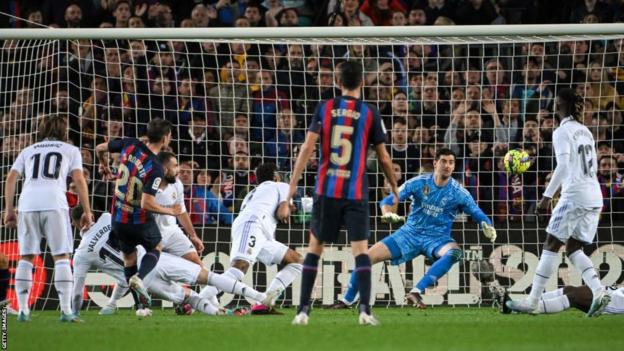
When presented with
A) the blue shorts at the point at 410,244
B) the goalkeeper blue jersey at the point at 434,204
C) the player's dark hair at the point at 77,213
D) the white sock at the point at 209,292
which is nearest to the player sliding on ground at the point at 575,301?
the blue shorts at the point at 410,244

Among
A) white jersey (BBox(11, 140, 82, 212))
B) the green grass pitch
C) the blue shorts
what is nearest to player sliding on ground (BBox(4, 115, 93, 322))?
white jersey (BBox(11, 140, 82, 212))

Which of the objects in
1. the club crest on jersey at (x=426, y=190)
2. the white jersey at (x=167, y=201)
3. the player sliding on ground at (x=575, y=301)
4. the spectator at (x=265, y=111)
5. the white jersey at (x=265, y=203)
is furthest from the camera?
the spectator at (x=265, y=111)

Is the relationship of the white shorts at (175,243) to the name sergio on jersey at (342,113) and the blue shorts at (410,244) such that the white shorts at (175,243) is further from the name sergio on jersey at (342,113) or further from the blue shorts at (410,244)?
the name sergio on jersey at (342,113)

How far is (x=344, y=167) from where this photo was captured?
9383 millimetres

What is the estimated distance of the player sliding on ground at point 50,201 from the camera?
35.1ft

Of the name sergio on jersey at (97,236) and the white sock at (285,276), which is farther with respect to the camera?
the name sergio on jersey at (97,236)

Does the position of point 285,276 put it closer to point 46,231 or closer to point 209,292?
point 209,292

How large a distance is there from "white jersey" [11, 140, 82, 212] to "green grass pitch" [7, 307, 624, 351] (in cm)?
113

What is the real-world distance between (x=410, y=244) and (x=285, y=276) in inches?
63.9

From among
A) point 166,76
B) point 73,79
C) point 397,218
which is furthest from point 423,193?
point 73,79

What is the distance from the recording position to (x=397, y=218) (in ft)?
39.0

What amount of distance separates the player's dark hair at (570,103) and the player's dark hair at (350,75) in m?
2.71

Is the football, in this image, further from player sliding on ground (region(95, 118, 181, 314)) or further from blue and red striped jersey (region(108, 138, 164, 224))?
blue and red striped jersey (region(108, 138, 164, 224))

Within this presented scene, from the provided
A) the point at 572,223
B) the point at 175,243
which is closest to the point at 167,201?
the point at 175,243
